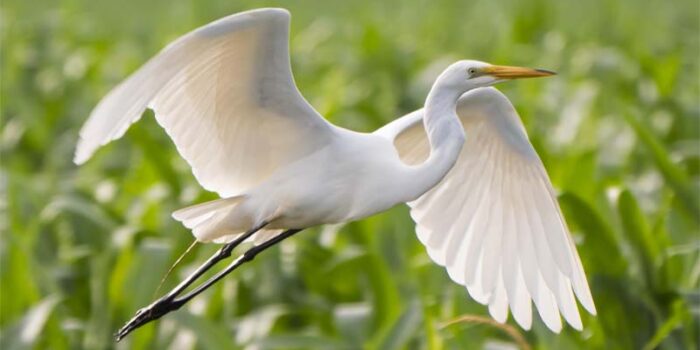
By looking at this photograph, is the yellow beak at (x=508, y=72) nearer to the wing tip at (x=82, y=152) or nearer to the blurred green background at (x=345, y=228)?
the wing tip at (x=82, y=152)

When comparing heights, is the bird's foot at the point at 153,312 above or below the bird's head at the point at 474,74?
below

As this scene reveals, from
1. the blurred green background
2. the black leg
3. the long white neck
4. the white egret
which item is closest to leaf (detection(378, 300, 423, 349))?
the blurred green background

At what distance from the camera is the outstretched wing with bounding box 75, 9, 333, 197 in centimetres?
334

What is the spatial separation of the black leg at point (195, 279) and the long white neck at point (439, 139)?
15.7 inches

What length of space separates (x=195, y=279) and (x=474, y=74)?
2.83 feet

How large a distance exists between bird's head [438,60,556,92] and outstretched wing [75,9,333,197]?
326 mm

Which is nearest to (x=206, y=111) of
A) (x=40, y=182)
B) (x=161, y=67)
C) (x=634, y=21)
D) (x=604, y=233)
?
(x=161, y=67)

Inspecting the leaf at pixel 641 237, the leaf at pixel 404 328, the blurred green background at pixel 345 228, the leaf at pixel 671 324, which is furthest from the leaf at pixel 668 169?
the leaf at pixel 404 328

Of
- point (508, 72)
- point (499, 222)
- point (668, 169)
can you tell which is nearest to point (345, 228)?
point (668, 169)

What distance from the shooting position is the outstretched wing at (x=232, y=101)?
334 cm

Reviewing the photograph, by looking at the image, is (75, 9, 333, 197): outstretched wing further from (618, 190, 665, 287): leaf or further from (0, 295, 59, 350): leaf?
(618, 190, 665, 287): leaf

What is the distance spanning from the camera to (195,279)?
377 cm

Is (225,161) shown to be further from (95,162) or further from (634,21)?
(634,21)

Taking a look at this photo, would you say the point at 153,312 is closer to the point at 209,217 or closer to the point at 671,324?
the point at 209,217
